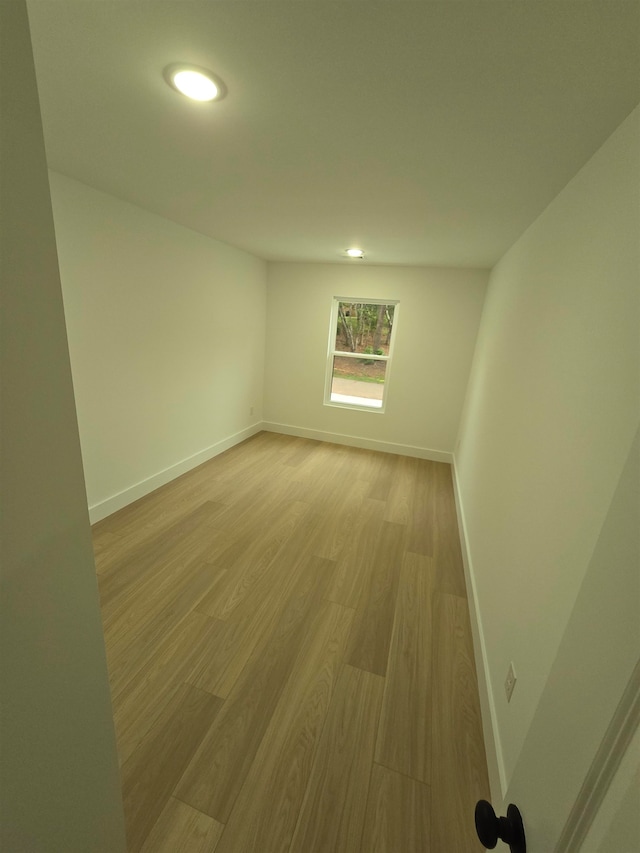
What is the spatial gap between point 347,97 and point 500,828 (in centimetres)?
178

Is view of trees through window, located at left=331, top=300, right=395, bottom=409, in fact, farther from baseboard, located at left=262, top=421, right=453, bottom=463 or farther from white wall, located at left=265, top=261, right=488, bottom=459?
baseboard, located at left=262, top=421, right=453, bottom=463

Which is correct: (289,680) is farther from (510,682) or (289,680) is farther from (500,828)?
(500,828)

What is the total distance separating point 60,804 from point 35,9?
69.9 inches

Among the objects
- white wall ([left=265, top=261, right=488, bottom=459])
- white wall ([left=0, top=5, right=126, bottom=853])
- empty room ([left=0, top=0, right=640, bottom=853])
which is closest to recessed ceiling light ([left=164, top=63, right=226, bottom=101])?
empty room ([left=0, top=0, right=640, bottom=853])

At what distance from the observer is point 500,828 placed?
55cm

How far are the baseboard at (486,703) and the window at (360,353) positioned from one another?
8.62 ft

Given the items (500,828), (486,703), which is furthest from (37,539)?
(486,703)

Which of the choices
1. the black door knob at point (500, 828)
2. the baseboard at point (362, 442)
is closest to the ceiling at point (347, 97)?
the black door knob at point (500, 828)

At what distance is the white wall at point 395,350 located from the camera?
148 inches

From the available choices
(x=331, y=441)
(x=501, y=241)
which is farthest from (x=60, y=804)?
(x=331, y=441)

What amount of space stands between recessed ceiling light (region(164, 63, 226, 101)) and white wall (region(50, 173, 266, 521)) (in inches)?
54.5

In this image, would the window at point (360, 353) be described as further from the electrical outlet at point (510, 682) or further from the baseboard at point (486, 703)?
the electrical outlet at point (510, 682)

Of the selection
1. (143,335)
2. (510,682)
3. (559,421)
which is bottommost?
(510,682)

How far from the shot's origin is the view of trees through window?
417 centimetres
